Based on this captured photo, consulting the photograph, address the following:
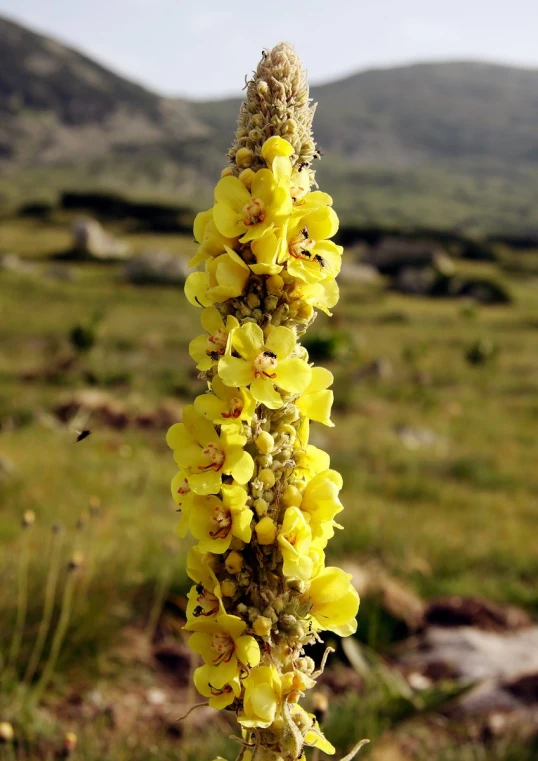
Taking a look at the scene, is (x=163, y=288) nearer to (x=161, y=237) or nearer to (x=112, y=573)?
(x=112, y=573)

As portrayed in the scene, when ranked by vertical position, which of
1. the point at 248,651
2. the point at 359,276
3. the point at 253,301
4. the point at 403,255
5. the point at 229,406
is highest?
the point at 253,301

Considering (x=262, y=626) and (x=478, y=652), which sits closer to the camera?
(x=262, y=626)

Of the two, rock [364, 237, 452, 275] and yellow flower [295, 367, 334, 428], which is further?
rock [364, 237, 452, 275]

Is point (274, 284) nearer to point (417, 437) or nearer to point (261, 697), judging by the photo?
point (261, 697)

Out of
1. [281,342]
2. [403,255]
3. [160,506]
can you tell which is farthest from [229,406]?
[403,255]

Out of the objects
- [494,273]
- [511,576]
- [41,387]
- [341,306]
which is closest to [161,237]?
[494,273]

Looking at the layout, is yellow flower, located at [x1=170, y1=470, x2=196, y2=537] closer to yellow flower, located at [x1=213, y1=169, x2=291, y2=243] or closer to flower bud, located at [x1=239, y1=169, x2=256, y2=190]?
yellow flower, located at [x1=213, y1=169, x2=291, y2=243]

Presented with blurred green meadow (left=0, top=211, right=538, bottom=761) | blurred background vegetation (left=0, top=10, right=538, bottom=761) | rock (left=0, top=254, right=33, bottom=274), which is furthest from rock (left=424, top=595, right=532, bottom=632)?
rock (left=0, top=254, right=33, bottom=274)
